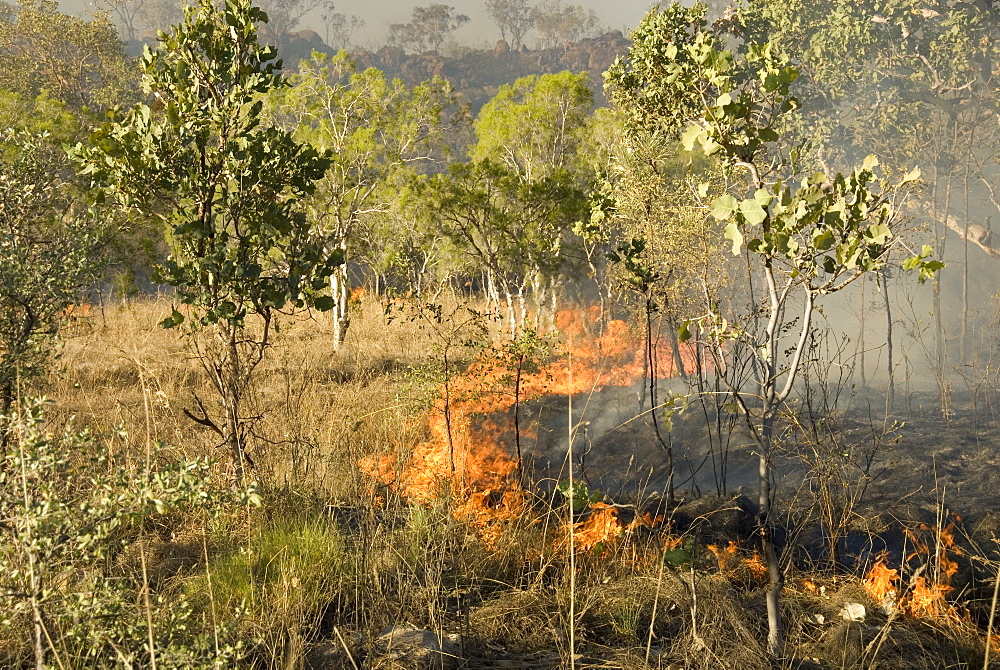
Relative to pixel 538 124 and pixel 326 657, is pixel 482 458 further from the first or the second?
pixel 538 124

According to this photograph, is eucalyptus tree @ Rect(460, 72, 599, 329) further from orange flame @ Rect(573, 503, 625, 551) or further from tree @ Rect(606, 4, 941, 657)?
tree @ Rect(606, 4, 941, 657)

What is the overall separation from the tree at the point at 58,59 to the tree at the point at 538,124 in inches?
607

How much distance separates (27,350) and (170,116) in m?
1.92

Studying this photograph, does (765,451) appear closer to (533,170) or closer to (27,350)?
(27,350)

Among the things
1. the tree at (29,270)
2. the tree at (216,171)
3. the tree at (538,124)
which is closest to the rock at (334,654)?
the tree at (216,171)

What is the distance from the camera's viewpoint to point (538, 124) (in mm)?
18547

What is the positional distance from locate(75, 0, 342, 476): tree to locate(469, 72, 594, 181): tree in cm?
1332

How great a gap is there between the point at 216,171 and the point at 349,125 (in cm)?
1226

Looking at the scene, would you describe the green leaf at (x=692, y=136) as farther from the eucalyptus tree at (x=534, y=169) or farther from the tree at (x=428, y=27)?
the tree at (x=428, y=27)

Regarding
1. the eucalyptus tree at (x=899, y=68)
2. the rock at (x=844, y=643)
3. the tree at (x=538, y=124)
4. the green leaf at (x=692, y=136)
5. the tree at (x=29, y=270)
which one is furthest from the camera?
the eucalyptus tree at (x=899, y=68)

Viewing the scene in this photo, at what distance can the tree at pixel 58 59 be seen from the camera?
1025 inches

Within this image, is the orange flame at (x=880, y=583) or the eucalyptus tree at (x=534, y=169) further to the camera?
the eucalyptus tree at (x=534, y=169)

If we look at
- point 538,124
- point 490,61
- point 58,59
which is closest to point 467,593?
point 538,124

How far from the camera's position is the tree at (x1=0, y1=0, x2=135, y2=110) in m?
26.0
